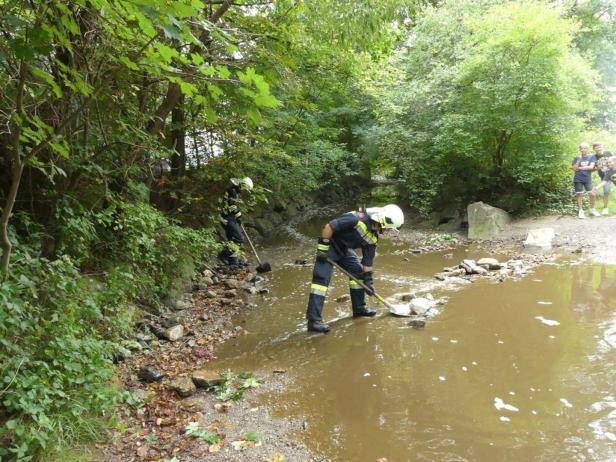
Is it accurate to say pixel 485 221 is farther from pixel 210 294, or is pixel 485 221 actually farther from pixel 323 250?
pixel 210 294

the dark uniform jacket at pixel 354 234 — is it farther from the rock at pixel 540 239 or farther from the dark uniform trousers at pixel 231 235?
the rock at pixel 540 239

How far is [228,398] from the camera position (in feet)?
12.7

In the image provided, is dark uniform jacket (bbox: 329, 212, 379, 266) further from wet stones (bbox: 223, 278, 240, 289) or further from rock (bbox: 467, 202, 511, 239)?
Result: rock (bbox: 467, 202, 511, 239)

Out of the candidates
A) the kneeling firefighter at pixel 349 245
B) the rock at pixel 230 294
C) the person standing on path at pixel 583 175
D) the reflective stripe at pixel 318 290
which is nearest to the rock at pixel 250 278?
the rock at pixel 230 294

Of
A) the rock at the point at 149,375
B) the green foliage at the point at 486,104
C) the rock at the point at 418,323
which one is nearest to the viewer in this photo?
the rock at the point at 149,375

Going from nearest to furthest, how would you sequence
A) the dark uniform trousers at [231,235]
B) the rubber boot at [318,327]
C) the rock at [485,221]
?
→ the rubber boot at [318,327] → the dark uniform trousers at [231,235] → the rock at [485,221]

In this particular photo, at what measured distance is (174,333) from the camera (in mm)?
5363

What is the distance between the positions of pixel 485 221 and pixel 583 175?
8.56ft

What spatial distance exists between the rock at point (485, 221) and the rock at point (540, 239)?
138cm

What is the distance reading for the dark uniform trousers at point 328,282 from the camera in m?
5.48

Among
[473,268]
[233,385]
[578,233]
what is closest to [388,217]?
[233,385]

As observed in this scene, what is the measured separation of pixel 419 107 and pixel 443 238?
15.4 feet

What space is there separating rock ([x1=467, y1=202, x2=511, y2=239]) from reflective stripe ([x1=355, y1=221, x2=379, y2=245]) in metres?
6.74

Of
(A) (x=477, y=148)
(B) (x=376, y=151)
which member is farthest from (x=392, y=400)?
(B) (x=376, y=151)
